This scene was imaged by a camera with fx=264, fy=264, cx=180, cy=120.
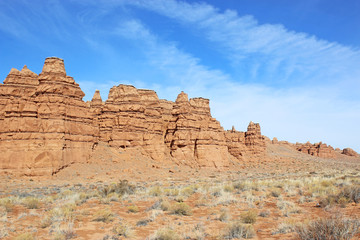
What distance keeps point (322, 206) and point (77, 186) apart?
21.0 meters

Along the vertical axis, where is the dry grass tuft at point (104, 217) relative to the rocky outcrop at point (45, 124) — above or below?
below

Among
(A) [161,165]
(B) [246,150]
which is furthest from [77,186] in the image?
(B) [246,150]

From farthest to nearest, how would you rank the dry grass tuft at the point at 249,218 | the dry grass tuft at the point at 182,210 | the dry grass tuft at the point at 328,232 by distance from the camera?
the dry grass tuft at the point at 182,210 → the dry grass tuft at the point at 249,218 → the dry grass tuft at the point at 328,232

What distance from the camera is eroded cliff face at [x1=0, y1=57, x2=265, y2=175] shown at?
96.3 feet

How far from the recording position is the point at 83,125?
1341 inches

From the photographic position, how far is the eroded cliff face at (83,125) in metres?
29.3

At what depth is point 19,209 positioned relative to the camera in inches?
570

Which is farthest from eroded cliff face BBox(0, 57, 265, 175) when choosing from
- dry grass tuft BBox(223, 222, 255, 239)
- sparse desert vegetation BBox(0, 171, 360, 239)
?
dry grass tuft BBox(223, 222, 255, 239)

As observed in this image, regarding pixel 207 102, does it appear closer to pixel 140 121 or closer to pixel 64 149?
pixel 140 121

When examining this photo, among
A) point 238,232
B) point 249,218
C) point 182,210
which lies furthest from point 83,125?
point 238,232

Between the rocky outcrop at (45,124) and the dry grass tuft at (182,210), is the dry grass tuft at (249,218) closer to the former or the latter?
the dry grass tuft at (182,210)

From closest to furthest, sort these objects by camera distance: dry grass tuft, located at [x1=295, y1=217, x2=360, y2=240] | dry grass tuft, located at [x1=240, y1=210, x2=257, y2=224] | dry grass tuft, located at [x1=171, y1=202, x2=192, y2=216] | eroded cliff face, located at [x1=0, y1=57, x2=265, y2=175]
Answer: dry grass tuft, located at [x1=295, y1=217, x2=360, y2=240], dry grass tuft, located at [x1=240, y1=210, x2=257, y2=224], dry grass tuft, located at [x1=171, y1=202, x2=192, y2=216], eroded cliff face, located at [x1=0, y1=57, x2=265, y2=175]

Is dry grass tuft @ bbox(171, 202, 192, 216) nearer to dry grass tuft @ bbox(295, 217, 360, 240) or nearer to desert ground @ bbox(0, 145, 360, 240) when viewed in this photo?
desert ground @ bbox(0, 145, 360, 240)

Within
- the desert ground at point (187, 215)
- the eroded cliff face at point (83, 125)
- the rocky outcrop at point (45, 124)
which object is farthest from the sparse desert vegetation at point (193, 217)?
the eroded cliff face at point (83, 125)
